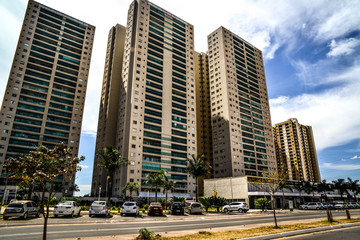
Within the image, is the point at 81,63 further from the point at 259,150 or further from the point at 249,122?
the point at 259,150

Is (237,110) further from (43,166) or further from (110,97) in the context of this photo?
(43,166)

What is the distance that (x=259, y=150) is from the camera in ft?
312

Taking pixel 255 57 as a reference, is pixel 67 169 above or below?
below

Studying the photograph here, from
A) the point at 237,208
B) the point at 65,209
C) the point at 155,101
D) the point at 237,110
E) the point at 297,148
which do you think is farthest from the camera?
Answer: the point at 297,148

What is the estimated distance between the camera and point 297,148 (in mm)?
142375

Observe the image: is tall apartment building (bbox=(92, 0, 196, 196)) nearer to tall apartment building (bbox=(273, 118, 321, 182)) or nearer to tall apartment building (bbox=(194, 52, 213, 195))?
tall apartment building (bbox=(194, 52, 213, 195))

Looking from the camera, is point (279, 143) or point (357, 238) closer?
point (357, 238)

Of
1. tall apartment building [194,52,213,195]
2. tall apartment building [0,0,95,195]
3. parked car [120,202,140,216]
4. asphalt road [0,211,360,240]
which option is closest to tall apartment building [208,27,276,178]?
tall apartment building [194,52,213,195]

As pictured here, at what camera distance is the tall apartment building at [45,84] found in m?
71.7

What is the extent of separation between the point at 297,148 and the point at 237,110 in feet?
237

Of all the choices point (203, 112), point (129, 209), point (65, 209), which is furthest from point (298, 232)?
point (203, 112)

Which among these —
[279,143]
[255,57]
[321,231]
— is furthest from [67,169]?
[279,143]

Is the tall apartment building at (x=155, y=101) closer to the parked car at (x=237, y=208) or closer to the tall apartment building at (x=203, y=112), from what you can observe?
the tall apartment building at (x=203, y=112)

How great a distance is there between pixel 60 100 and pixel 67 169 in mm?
80875
